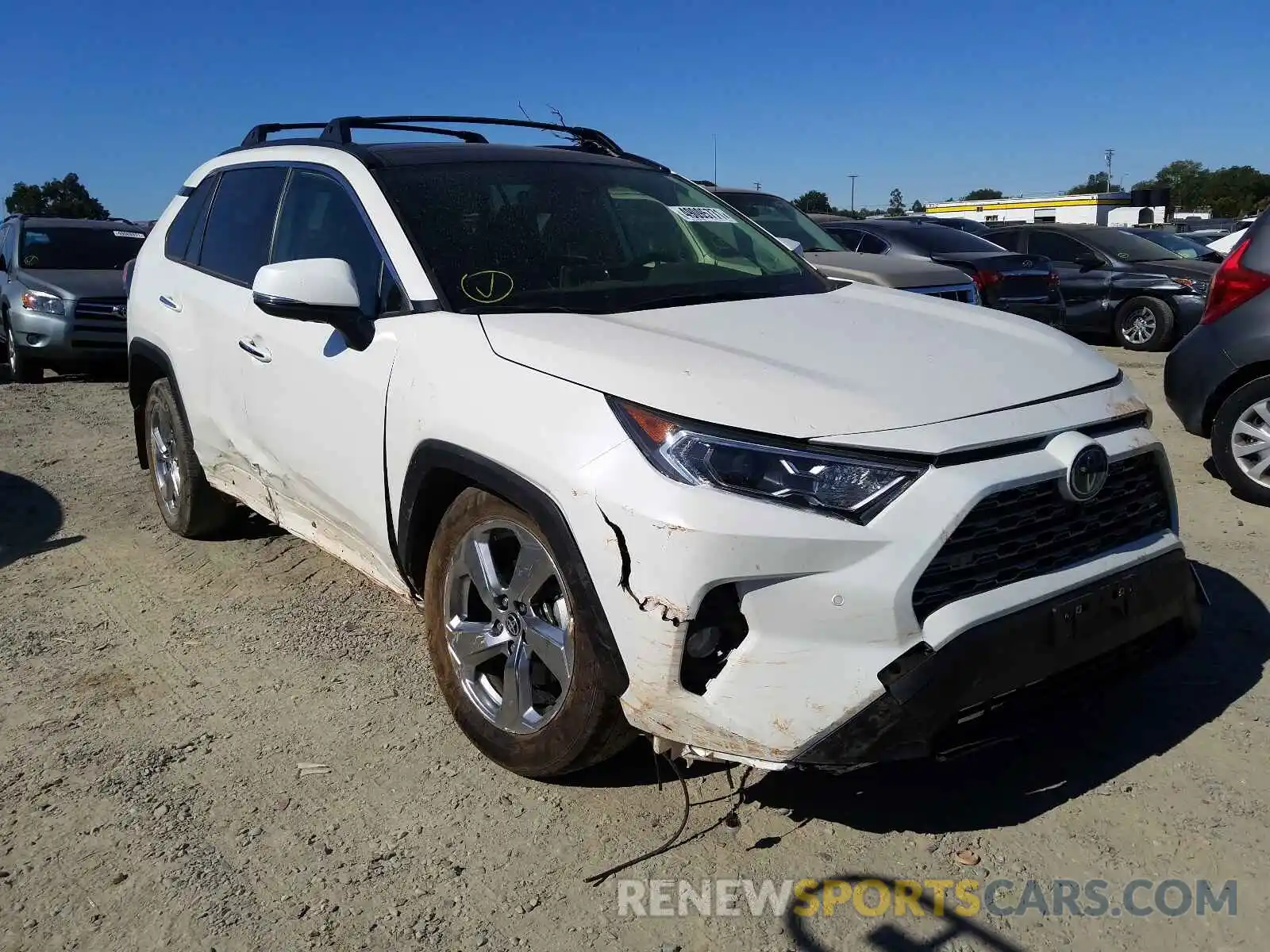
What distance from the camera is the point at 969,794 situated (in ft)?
9.68

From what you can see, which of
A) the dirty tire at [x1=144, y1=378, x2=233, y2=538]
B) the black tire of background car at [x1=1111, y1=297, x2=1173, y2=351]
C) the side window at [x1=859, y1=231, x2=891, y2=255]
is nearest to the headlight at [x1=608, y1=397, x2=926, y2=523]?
the dirty tire at [x1=144, y1=378, x2=233, y2=538]

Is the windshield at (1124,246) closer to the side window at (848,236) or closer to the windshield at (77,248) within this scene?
the side window at (848,236)

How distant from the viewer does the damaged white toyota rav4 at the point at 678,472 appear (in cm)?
240

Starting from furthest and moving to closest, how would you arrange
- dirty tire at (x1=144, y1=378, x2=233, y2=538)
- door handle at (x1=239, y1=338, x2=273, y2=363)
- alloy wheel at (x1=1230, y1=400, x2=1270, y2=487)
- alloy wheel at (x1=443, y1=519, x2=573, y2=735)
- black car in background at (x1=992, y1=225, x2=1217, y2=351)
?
1. black car in background at (x1=992, y1=225, x2=1217, y2=351)
2. alloy wheel at (x1=1230, y1=400, x2=1270, y2=487)
3. dirty tire at (x1=144, y1=378, x2=233, y2=538)
4. door handle at (x1=239, y1=338, x2=273, y2=363)
5. alloy wheel at (x1=443, y1=519, x2=573, y2=735)

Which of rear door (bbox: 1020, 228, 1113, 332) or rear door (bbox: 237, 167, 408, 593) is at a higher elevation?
rear door (bbox: 237, 167, 408, 593)

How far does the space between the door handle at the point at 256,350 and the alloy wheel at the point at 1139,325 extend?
1104 centimetres

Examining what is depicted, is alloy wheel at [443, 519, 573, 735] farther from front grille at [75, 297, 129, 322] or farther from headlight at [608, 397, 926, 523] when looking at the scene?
front grille at [75, 297, 129, 322]

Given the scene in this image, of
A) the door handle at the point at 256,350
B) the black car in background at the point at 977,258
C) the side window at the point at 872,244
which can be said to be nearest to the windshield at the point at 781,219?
the black car in background at the point at 977,258

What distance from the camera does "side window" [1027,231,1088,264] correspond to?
13.4 metres

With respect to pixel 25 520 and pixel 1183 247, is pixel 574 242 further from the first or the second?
pixel 1183 247

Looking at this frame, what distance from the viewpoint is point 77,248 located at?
40.2ft

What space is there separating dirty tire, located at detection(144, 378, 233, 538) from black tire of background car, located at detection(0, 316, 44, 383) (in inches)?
274

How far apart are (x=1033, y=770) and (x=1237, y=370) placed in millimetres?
3497

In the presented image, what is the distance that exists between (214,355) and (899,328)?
269 cm
